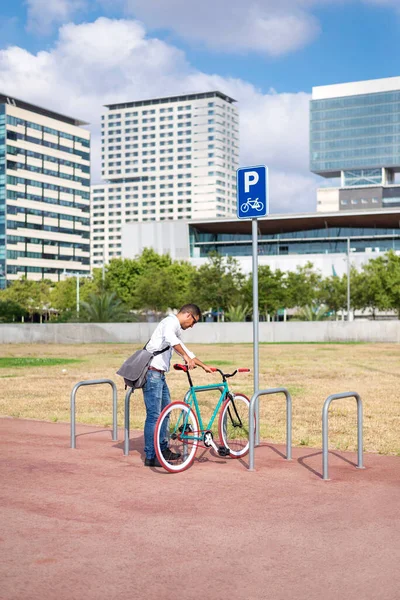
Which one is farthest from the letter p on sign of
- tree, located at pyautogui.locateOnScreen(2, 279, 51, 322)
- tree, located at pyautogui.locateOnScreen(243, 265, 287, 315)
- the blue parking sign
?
tree, located at pyautogui.locateOnScreen(2, 279, 51, 322)

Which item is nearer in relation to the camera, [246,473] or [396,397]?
[246,473]

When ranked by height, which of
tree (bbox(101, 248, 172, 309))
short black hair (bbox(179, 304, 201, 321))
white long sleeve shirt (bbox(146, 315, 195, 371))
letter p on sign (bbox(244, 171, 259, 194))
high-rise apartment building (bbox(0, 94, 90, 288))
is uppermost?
high-rise apartment building (bbox(0, 94, 90, 288))

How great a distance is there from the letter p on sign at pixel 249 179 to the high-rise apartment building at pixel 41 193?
133397 mm

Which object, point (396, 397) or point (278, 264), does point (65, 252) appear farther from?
point (396, 397)

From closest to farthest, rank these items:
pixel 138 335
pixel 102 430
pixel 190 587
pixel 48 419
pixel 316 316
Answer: pixel 190 587 → pixel 102 430 → pixel 48 419 → pixel 138 335 → pixel 316 316

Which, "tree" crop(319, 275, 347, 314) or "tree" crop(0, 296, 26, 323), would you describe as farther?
"tree" crop(319, 275, 347, 314)

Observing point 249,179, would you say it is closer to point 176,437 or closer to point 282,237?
point 176,437

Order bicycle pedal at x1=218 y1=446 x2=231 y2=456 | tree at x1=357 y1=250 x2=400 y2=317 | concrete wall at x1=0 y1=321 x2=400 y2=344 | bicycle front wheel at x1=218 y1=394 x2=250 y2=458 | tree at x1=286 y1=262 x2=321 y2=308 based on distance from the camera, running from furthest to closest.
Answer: tree at x1=286 y1=262 x2=321 y2=308
tree at x1=357 y1=250 x2=400 y2=317
concrete wall at x1=0 y1=321 x2=400 y2=344
bicycle front wheel at x1=218 y1=394 x2=250 y2=458
bicycle pedal at x1=218 y1=446 x2=231 y2=456

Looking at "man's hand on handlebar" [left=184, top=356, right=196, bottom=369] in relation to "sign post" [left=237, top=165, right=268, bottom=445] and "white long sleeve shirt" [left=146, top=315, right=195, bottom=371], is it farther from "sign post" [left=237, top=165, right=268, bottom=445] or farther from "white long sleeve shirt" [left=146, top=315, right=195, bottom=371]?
"sign post" [left=237, top=165, right=268, bottom=445]

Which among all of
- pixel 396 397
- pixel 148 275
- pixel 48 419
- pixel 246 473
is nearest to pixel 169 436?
pixel 246 473

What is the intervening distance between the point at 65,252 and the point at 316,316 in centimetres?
11750

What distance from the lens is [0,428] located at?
1130cm

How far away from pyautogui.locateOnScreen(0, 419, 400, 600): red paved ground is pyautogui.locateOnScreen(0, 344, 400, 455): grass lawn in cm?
242

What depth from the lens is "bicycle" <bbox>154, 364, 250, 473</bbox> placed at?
795cm
